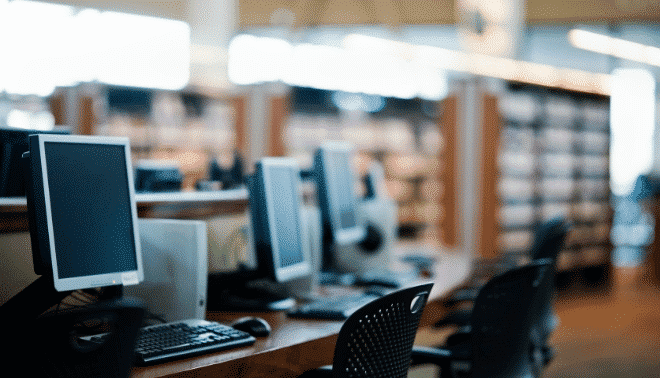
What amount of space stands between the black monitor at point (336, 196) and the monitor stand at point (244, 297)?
1.93 feet

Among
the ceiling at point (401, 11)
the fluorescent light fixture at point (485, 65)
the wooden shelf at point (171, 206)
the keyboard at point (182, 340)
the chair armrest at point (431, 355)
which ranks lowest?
the chair armrest at point (431, 355)

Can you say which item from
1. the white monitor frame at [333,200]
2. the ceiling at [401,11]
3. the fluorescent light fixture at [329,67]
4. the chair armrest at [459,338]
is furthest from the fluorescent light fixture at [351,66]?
the chair armrest at [459,338]

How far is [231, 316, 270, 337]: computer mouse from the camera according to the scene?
1.85m

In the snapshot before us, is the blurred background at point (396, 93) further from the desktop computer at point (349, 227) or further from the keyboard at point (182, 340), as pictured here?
the keyboard at point (182, 340)

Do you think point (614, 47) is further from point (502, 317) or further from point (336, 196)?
point (502, 317)

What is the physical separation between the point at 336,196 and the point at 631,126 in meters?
9.04

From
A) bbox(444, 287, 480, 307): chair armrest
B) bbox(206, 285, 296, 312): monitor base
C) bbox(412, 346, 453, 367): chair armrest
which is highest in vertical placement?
bbox(206, 285, 296, 312): monitor base

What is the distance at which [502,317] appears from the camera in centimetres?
197

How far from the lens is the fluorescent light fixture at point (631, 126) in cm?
1046

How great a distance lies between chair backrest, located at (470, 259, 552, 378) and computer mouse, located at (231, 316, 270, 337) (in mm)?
618

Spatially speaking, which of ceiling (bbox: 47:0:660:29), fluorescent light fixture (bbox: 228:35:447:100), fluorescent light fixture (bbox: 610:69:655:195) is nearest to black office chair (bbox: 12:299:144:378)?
ceiling (bbox: 47:0:660:29)

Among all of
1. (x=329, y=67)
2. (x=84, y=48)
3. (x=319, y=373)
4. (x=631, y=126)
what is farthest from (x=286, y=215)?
(x=631, y=126)

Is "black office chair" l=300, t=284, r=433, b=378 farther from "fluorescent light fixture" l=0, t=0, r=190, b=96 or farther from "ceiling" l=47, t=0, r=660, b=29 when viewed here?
"ceiling" l=47, t=0, r=660, b=29

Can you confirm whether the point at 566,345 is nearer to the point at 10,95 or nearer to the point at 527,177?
the point at 527,177
